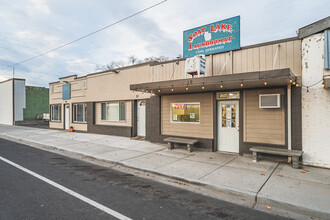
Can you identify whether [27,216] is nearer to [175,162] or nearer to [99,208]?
[99,208]

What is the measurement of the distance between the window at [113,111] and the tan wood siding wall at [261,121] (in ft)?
26.5

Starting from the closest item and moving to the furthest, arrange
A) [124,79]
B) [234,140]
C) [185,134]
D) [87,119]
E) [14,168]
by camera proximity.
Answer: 1. [14,168]
2. [234,140]
3. [185,134]
4. [124,79]
5. [87,119]

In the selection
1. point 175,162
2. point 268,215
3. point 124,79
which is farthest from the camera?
point 124,79

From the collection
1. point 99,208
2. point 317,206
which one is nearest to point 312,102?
point 317,206

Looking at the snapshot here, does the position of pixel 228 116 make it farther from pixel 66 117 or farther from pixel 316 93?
pixel 66 117

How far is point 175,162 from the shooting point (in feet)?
23.7

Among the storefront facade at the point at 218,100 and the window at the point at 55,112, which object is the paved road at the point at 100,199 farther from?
the window at the point at 55,112

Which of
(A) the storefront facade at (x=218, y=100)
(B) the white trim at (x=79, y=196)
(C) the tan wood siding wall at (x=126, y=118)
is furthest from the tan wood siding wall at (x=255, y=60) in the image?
(B) the white trim at (x=79, y=196)

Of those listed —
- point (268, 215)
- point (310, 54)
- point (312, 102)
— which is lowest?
point (268, 215)

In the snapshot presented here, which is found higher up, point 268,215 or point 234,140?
point 234,140

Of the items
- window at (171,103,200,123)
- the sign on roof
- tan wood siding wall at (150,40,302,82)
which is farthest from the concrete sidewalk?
the sign on roof

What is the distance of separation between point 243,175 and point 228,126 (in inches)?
126

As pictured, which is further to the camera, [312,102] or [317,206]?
[312,102]

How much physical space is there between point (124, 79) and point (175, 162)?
7.78 metres
